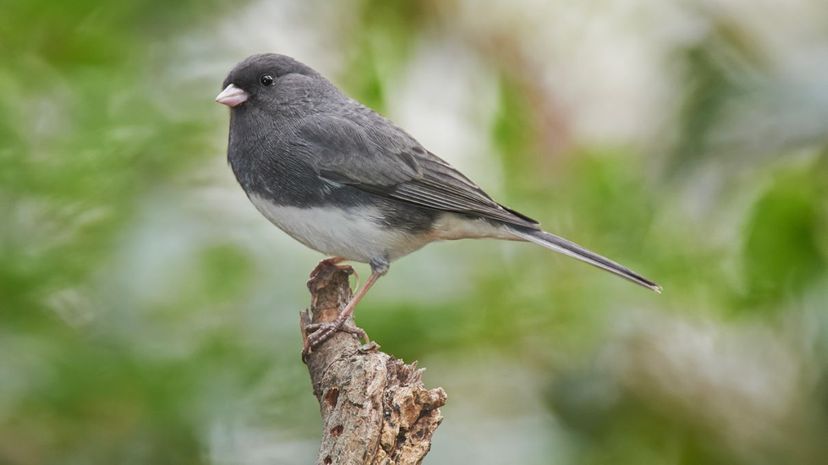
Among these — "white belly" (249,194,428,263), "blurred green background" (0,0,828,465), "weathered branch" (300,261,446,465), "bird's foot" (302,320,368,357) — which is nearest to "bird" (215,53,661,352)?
"white belly" (249,194,428,263)

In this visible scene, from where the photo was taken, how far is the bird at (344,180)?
3.03m

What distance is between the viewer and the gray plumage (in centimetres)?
303

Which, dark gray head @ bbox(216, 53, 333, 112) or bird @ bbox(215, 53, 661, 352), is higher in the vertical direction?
dark gray head @ bbox(216, 53, 333, 112)

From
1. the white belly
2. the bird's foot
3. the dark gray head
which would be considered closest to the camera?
the bird's foot

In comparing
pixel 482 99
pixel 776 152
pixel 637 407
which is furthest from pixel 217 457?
pixel 776 152

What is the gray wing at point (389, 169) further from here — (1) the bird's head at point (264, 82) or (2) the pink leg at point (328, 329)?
(2) the pink leg at point (328, 329)

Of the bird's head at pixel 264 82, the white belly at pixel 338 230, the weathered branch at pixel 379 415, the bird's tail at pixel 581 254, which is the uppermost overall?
the bird's head at pixel 264 82

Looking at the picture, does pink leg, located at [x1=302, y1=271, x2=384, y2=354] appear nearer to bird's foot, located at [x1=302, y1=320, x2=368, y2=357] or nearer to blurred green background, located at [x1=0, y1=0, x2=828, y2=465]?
bird's foot, located at [x1=302, y1=320, x2=368, y2=357]

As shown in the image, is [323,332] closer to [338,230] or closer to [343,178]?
[338,230]

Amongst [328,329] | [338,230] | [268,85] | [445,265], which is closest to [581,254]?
[445,265]

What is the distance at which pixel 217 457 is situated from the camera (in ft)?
10.6

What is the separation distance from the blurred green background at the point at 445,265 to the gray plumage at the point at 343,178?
0.27m

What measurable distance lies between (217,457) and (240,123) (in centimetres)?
100

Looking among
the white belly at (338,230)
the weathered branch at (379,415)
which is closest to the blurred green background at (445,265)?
the white belly at (338,230)
